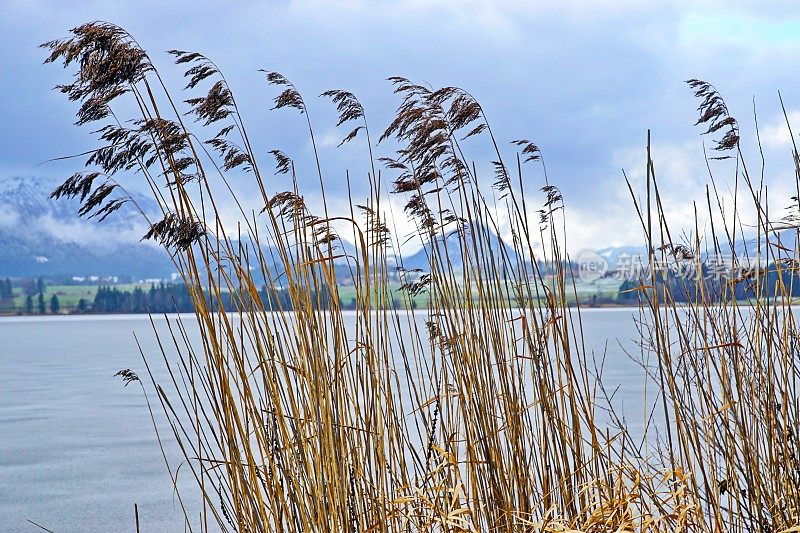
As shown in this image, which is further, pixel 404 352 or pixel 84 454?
pixel 84 454

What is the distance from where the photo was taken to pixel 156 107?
64.1 inches

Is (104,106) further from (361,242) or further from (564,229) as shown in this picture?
(564,229)

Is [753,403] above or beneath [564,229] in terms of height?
beneath

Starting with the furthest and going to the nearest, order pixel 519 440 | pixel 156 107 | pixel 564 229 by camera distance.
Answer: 1. pixel 564 229
2. pixel 519 440
3. pixel 156 107

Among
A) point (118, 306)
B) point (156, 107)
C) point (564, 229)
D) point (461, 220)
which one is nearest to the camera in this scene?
point (156, 107)

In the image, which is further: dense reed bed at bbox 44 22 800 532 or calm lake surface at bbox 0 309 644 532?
calm lake surface at bbox 0 309 644 532

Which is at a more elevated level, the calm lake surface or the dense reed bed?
the dense reed bed

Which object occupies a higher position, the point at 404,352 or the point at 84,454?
the point at 404,352

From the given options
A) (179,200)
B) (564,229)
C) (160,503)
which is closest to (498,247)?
(564,229)

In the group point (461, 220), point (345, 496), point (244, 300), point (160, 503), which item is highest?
point (461, 220)

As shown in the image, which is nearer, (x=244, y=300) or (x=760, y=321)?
(x=244, y=300)

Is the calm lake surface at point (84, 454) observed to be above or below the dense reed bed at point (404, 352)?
below

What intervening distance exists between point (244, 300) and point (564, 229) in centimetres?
97

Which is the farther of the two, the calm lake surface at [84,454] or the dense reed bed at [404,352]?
the calm lake surface at [84,454]
